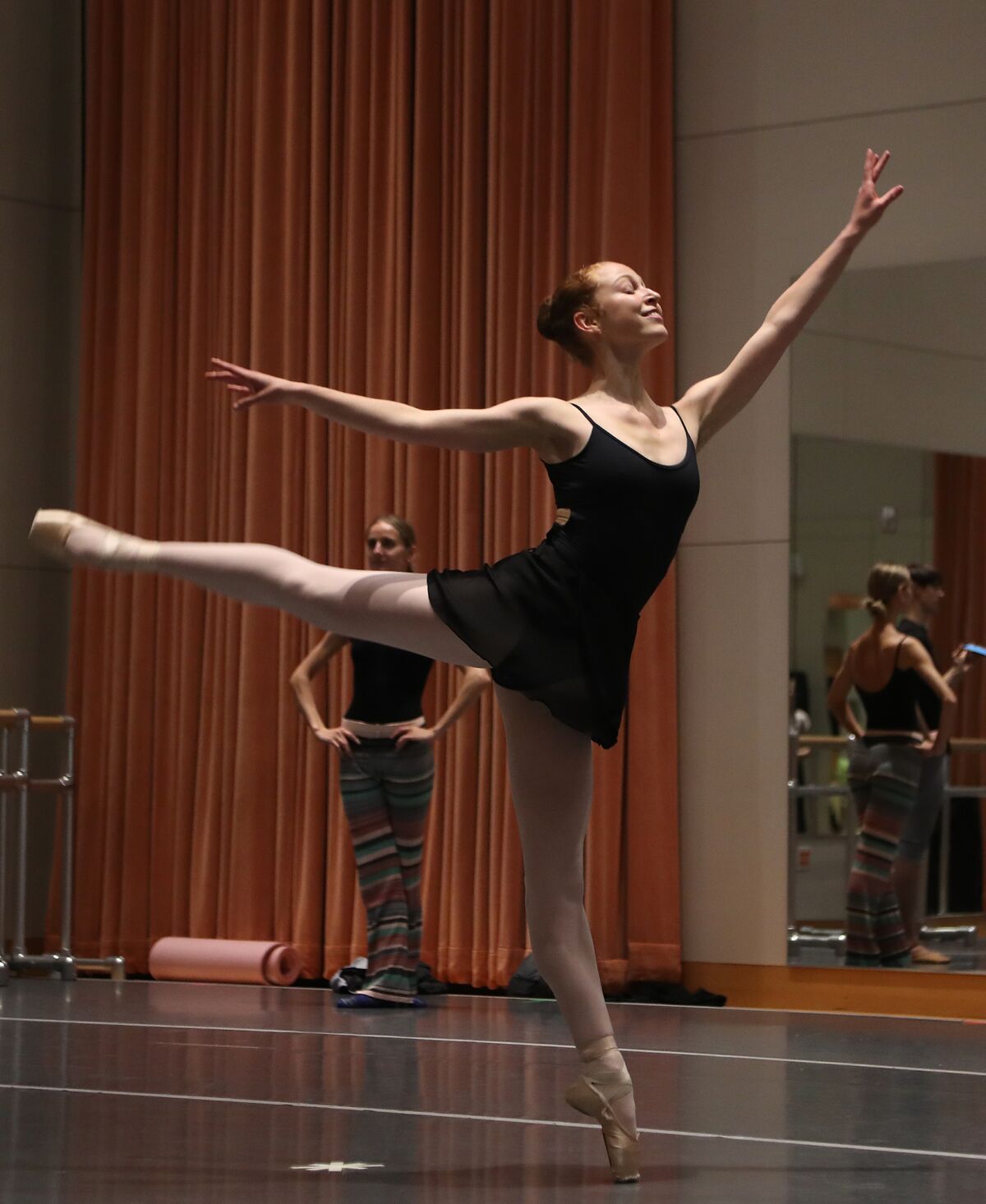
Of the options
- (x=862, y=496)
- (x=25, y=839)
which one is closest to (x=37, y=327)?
(x=25, y=839)

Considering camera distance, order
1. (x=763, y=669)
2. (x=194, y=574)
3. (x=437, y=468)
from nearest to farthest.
Answer: (x=194, y=574) → (x=763, y=669) → (x=437, y=468)

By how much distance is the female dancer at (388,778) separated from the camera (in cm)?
541

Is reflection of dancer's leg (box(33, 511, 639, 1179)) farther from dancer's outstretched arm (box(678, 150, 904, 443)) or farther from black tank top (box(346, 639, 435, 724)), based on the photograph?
black tank top (box(346, 639, 435, 724))

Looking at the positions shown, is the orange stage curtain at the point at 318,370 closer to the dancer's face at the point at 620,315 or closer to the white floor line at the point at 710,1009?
the white floor line at the point at 710,1009

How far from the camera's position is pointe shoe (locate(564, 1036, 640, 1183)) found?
9.11 ft

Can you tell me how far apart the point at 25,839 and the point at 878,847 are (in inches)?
119

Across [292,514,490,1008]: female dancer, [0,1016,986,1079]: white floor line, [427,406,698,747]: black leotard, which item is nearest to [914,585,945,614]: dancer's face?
[292,514,490,1008]: female dancer

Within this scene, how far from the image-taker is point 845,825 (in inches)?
222

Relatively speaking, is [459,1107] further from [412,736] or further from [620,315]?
[412,736]

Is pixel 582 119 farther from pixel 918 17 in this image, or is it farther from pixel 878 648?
pixel 878 648

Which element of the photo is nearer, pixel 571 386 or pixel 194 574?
pixel 194 574

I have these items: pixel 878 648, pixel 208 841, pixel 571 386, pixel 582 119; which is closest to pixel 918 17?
pixel 582 119

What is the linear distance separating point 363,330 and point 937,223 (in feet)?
6.69

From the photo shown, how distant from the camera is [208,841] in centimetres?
659
